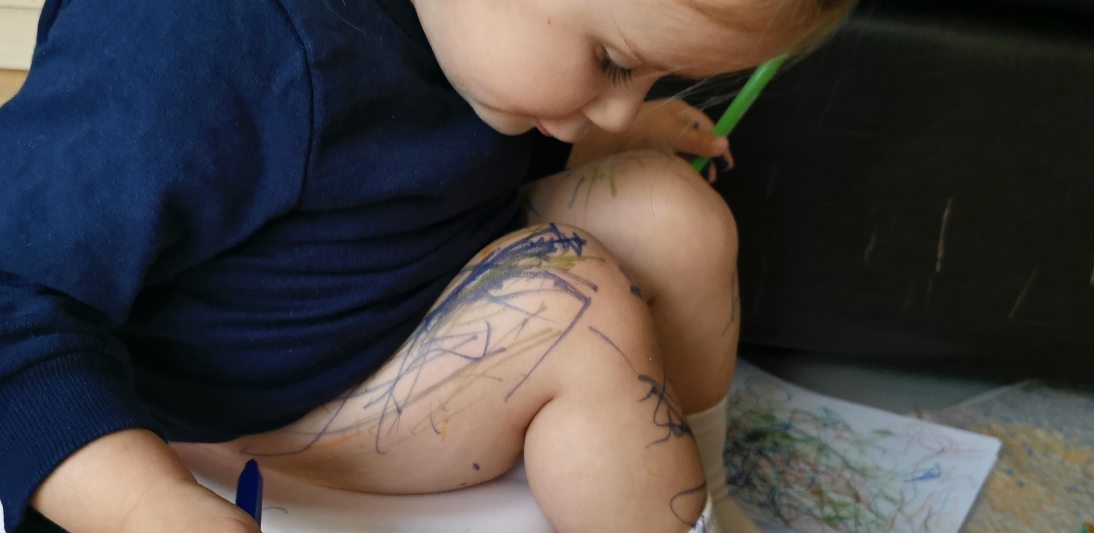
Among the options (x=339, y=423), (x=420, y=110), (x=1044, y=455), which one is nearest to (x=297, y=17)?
(x=420, y=110)

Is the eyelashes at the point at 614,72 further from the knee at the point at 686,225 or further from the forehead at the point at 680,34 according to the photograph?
the knee at the point at 686,225

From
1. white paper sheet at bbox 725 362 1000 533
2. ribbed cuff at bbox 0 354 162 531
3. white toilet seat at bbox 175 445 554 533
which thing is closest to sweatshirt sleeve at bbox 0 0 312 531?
ribbed cuff at bbox 0 354 162 531

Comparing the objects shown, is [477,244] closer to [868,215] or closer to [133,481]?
[133,481]

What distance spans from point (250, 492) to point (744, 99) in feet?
1.44

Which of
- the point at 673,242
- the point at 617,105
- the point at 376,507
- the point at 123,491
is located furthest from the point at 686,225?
the point at 123,491

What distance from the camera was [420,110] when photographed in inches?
21.8

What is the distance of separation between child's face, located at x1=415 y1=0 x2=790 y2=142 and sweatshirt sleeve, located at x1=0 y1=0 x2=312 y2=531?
95 millimetres

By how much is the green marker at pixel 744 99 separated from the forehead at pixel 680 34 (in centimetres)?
17

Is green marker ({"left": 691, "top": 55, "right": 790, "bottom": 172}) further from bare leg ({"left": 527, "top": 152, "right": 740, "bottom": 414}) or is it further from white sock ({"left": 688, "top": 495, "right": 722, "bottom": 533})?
white sock ({"left": 688, "top": 495, "right": 722, "bottom": 533})

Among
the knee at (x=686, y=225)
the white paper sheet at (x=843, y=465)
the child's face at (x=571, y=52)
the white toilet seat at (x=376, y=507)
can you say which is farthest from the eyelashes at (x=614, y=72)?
the white paper sheet at (x=843, y=465)

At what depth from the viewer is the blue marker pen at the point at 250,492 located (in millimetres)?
459

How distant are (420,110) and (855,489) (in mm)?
485

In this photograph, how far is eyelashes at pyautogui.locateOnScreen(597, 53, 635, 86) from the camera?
51cm

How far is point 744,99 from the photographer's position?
2.33ft
